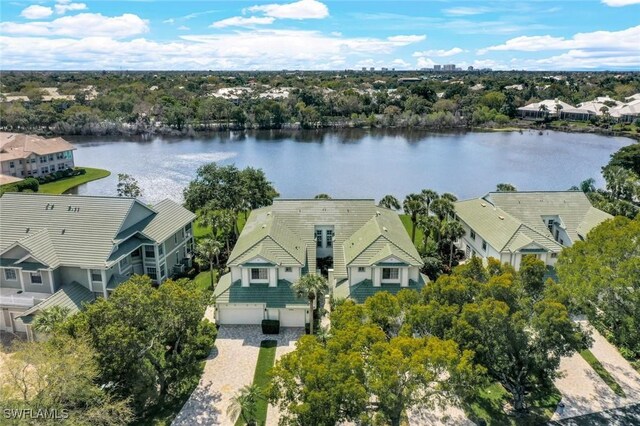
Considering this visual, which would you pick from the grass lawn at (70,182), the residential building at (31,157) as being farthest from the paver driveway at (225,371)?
the residential building at (31,157)

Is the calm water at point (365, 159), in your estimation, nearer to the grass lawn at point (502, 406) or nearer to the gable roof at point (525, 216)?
the gable roof at point (525, 216)

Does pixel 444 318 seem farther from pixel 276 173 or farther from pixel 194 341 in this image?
pixel 276 173

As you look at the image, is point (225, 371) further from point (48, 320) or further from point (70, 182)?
point (70, 182)

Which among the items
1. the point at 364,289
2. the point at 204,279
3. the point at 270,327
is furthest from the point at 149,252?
the point at 364,289

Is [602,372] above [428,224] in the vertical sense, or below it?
below

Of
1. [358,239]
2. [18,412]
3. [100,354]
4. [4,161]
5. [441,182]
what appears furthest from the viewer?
[441,182]

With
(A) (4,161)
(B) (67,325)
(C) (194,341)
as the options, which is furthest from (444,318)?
(A) (4,161)
